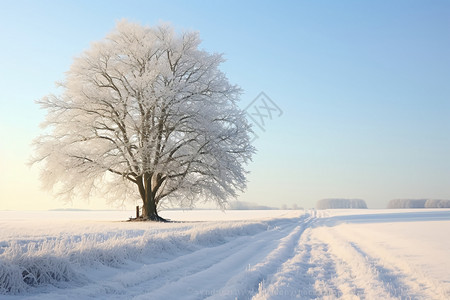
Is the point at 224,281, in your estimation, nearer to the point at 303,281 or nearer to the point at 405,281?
the point at 303,281

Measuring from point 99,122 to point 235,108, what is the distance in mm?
9375

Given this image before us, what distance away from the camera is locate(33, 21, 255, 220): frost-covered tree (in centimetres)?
2375

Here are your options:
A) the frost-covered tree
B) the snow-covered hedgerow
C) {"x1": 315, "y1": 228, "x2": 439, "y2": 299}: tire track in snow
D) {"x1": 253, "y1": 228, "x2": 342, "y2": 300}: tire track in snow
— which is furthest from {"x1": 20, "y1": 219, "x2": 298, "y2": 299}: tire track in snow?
the frost-covered tree

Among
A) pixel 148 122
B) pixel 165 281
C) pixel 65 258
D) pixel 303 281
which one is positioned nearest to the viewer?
pixel 165 281

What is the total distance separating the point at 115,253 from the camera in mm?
7973

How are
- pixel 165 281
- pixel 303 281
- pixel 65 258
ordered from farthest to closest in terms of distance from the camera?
pixel 303 281 < pixel 65 258 < pixel 165 281

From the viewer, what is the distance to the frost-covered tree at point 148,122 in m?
23.8

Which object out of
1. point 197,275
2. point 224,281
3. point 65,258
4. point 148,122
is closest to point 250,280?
point 224,281

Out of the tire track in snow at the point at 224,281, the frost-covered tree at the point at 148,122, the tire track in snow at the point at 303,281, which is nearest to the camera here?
the tire track in snow at the point at 224,281

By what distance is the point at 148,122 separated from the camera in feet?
80.9

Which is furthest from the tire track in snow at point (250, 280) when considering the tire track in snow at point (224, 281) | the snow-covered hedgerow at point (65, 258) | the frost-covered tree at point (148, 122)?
the frost-covered tree at point (148, 122)

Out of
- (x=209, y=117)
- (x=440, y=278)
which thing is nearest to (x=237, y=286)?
(x=440, y=278)

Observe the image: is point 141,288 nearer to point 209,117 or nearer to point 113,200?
point 209,117

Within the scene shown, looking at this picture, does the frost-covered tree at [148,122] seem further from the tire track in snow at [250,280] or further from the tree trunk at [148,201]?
the tire track in snow at [250,280]
